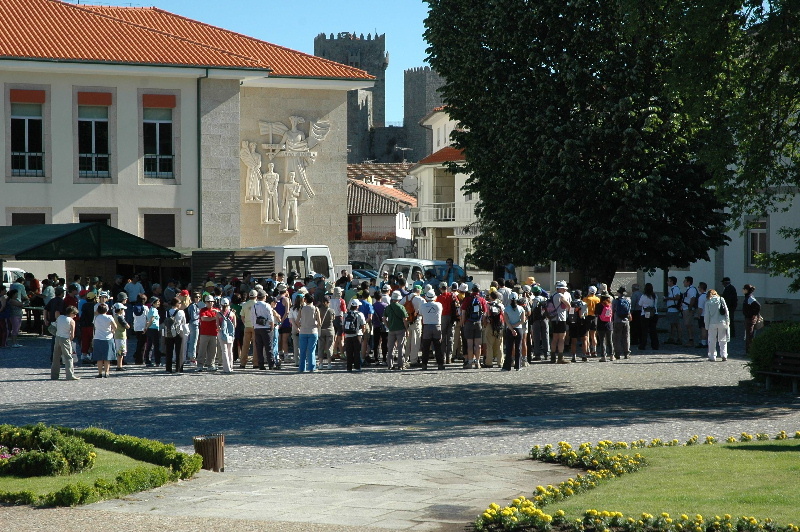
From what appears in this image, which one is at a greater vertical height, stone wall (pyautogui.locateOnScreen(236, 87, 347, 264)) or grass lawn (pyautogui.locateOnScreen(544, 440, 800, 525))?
stone wall (pyautogui.locateOnScreen(236, 87, 347, 264))

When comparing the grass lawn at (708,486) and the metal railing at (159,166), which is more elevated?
the metal railing at (159,166)

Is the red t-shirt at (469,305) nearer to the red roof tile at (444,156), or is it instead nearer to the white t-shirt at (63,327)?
the white t-shirt at (63,327)

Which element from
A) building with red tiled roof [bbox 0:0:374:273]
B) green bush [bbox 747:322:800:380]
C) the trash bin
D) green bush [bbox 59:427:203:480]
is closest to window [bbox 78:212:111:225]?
building with red tiled roof [bbox 0:0:374:273]

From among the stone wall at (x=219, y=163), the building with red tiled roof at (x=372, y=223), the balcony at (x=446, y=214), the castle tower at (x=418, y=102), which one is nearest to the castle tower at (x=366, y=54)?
the castle tower at (x=418, y=102)

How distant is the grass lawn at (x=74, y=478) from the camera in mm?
10289

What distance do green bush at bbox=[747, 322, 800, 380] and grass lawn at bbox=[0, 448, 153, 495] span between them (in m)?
11.9

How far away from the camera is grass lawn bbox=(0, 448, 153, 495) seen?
33.8ft

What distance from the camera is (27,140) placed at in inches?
1470

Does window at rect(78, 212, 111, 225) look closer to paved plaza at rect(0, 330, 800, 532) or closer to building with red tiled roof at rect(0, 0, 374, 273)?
building with red tiled roof at rect(0, 0, 374, 273)

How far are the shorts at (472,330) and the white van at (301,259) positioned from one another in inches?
359

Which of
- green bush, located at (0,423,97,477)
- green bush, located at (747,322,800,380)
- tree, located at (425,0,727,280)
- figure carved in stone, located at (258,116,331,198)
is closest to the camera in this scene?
green bush, located at (0,423,97,477)

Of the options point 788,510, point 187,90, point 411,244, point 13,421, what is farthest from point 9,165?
point 411,244

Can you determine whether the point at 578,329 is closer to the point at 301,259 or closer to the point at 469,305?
the point at 469,305

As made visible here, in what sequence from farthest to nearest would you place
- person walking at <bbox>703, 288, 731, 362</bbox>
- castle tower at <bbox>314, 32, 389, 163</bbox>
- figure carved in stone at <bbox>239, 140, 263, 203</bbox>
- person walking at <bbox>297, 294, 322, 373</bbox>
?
castle tower at <bbox>314, 32, 389, 163</bbox> → figure carved in stone at <bbox>239, 140, 263, 203</bbox> → person walking at <bbox>703, 288, 731, 362</bbox> → person walking at <bbox>297, 294, 322, 373</bbox>
